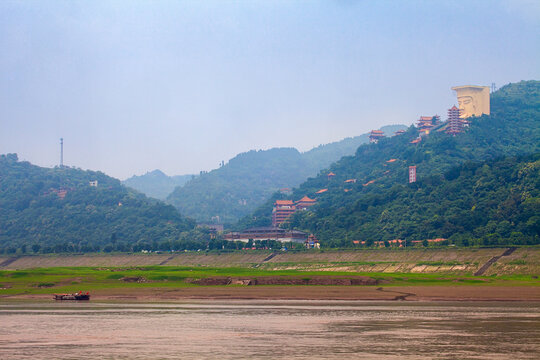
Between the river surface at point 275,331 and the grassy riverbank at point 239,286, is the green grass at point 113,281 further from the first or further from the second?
the river surface at point 275,331

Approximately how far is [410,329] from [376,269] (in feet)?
246

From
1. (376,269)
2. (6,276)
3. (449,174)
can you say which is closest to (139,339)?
(6,276)

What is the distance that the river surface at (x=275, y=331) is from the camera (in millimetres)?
43469

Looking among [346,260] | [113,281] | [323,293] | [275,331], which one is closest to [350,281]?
[323,293]

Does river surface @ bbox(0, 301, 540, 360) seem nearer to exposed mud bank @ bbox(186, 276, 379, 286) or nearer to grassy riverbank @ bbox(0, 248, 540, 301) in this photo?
grassy riverbank @ bbox(0, 248, 540, 301)

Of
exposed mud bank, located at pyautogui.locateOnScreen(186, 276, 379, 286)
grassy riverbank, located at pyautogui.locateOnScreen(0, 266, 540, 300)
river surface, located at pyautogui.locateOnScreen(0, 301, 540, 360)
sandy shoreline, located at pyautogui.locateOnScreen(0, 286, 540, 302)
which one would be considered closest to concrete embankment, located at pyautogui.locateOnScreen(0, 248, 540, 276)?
grassy riverbank, located at pyautogui.locateOnScreen(0, 266, 540, 300)

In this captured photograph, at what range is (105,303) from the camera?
250ft

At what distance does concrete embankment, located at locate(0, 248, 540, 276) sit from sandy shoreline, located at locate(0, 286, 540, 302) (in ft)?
94.8

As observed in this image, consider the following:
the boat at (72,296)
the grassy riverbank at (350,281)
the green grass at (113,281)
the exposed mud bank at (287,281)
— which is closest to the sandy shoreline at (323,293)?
the grassy riverbank at (350,281)

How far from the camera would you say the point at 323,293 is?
8300 centimetres

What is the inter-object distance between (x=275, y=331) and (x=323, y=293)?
31.6 meters

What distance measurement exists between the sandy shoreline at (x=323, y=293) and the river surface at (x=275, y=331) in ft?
19.6

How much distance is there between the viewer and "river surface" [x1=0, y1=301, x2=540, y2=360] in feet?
143

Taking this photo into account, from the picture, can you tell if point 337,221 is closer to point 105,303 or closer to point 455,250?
point 455,250
